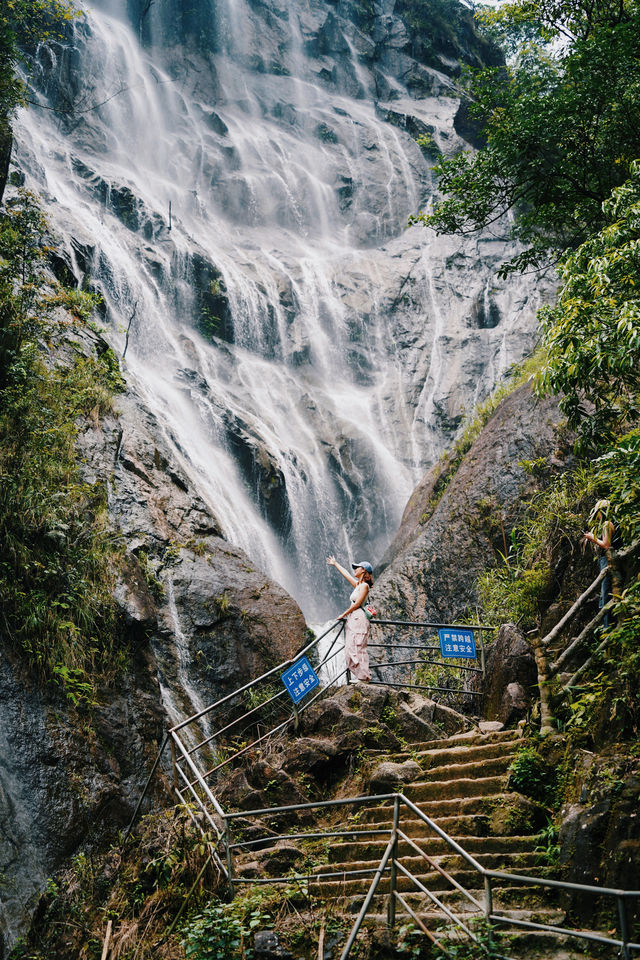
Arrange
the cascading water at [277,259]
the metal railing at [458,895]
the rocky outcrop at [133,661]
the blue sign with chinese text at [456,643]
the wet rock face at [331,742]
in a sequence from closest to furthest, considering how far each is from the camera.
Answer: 1. the metal railing at [458,895]
2. the rocky outcrop at [133,661]
3. the wet rock face at [331,742]
4. the blue sign with chinese text at [456,643]
5. the cascading water at [277,259]

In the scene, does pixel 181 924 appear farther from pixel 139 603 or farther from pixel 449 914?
pixel 139 603

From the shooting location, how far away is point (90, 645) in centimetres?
902

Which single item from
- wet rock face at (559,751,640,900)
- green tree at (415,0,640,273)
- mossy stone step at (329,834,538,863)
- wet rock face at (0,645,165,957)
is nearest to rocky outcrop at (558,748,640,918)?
wet rock face at (559,751,640,900)

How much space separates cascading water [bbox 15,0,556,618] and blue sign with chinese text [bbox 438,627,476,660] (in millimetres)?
7753

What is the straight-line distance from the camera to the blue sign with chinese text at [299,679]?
813cm

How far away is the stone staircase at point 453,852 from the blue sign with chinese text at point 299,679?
126 cm

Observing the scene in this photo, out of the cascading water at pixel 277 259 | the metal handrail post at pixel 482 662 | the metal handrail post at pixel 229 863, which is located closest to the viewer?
the metal handrail post at pixel 229 863

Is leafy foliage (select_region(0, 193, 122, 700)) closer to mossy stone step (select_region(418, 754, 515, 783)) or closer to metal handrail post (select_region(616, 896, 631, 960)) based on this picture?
mossy stone step (select_region(418, 754, 515, 783))

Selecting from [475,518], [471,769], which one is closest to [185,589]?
[475,518]

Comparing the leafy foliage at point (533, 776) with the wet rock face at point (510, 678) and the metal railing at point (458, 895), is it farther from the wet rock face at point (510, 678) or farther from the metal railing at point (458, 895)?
the wet rock face at point (510, 678)

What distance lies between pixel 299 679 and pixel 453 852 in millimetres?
2896

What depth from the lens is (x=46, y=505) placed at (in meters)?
9.47

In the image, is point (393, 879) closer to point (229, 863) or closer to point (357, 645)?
point (229, 863)

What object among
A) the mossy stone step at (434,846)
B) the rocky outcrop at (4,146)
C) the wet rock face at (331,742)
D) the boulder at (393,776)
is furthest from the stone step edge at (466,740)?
the rocky outcrop at (4,146)
